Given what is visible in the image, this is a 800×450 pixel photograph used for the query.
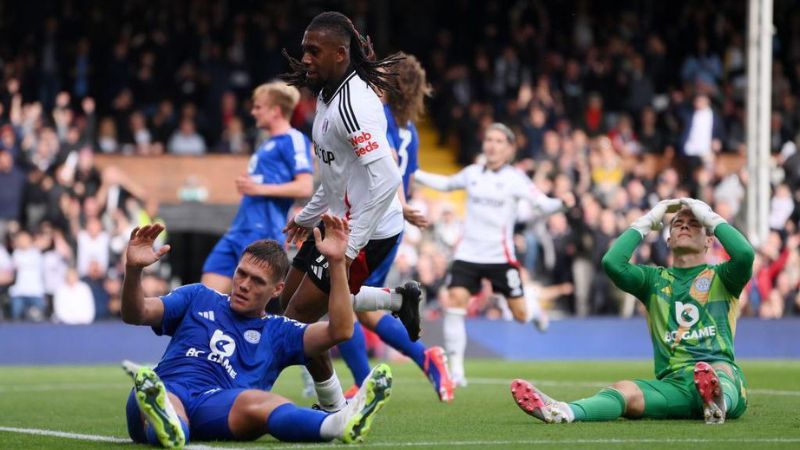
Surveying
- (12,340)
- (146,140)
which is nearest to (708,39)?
(146,140)

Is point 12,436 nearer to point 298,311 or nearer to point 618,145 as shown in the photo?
point 298,311

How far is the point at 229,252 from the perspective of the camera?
1112 cm

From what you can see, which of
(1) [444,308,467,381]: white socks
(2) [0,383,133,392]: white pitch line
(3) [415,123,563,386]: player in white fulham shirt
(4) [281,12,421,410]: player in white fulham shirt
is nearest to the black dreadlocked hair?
(4) [281,12,421,410]: player in white fulham shirt

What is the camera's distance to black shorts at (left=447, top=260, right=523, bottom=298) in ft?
45.1

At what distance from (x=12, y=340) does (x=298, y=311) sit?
35.1ft

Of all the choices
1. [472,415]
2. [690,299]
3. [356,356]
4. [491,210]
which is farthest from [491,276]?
[690,299]

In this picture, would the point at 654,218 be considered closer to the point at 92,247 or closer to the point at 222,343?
the point at 222,343

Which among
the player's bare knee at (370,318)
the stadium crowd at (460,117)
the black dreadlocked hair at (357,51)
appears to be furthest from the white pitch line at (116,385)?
the stadium crowd at (460,117)

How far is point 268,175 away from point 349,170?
3.20m

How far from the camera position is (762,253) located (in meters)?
20.9

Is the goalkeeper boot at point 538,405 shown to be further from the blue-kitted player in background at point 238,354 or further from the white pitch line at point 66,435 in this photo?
the white pitch line at point 66,435

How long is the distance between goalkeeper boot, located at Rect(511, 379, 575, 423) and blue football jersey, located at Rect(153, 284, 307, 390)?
3.73 feet

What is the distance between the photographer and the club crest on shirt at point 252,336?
7289 millimetres

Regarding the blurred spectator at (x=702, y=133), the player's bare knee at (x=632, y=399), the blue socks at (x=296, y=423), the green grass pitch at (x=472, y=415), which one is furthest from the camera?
the blurred spectator at (x=702, y=133)
